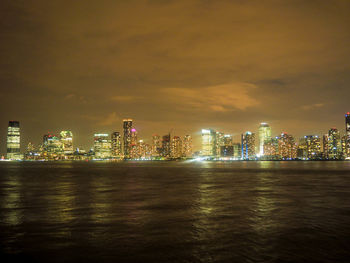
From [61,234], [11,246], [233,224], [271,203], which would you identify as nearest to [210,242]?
[233,224]

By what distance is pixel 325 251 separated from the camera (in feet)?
52.0

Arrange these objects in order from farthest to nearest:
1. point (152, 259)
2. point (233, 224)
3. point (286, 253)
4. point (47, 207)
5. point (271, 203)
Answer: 1. point (271, 203)
2. point (47, 207)
3. point (233, 224)
4. point (286, 253)
5. point (152, 259)

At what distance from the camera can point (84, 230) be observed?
20219mm

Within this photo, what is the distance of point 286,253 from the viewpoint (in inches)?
611

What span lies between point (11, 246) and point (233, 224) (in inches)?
518

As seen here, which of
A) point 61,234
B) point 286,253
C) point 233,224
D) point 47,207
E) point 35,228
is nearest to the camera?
point 286,253

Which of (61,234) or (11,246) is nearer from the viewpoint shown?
(11,246)

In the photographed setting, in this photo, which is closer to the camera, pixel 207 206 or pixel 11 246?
pixel 11 246

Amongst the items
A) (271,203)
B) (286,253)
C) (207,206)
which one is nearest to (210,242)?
(286,253)

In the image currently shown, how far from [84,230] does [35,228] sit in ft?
10.7

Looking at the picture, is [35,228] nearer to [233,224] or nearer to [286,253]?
[233,224]

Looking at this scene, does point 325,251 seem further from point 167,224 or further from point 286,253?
point 167,224

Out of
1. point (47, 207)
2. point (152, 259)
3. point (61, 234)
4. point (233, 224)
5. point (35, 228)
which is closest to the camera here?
point (152, 259)

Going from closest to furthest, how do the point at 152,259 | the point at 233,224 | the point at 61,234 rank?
the point at 152,259 → the point at 61,234 → the point at 233,224
